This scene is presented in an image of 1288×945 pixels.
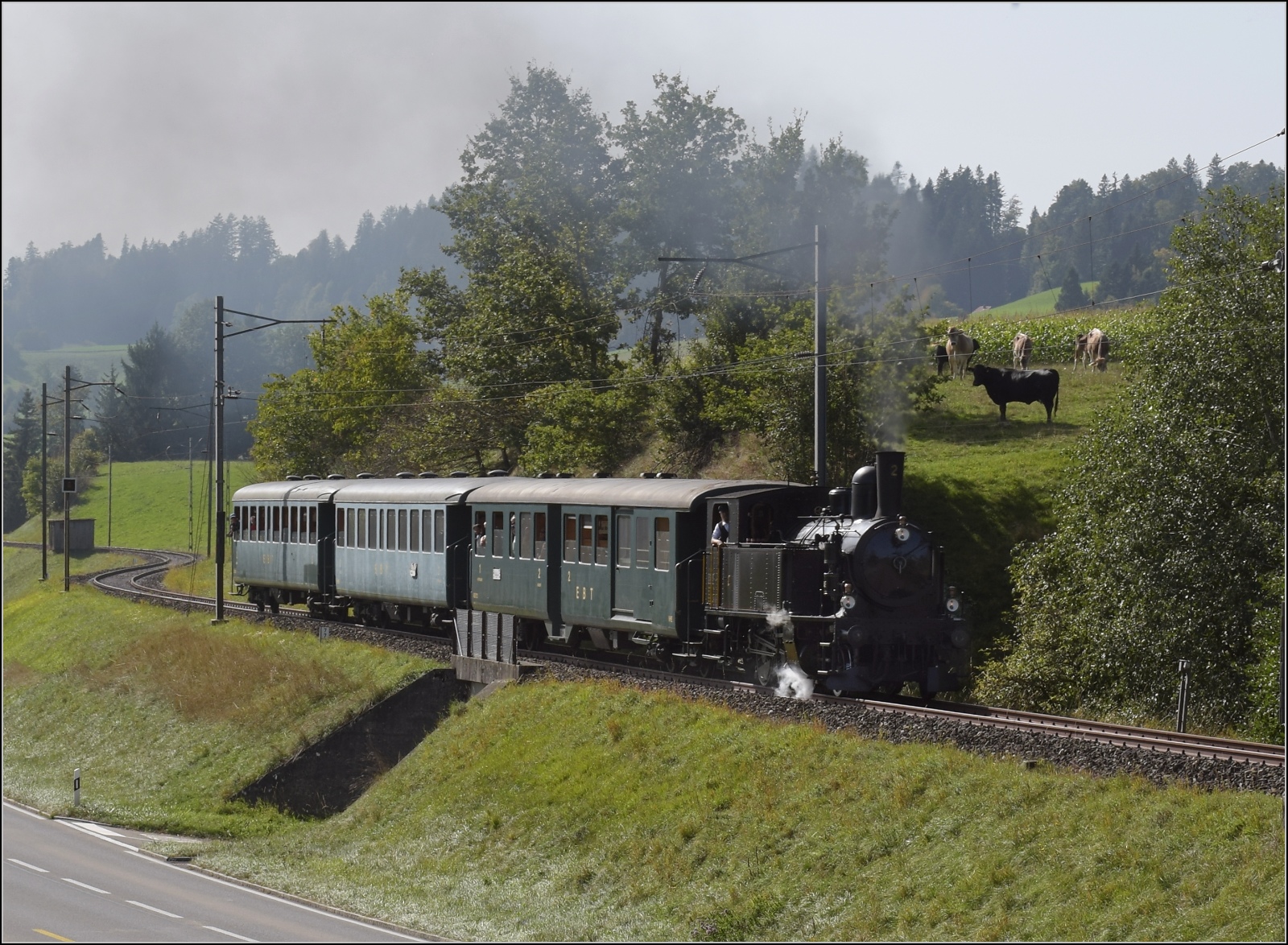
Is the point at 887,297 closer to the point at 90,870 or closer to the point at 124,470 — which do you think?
the point at 90,870

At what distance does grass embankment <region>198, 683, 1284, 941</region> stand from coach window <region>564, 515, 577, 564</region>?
244 centimetres

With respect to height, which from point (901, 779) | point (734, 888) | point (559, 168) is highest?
point (559, 168)

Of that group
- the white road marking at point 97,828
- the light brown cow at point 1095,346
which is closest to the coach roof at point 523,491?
the white road marking at point 97,828

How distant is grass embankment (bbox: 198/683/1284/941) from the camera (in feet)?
44.4

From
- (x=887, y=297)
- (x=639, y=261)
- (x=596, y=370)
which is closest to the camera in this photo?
(x=887, y=297)

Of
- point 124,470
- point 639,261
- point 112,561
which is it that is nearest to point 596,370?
point 639,261

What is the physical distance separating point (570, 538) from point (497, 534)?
2.91 metres

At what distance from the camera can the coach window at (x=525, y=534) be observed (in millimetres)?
26828

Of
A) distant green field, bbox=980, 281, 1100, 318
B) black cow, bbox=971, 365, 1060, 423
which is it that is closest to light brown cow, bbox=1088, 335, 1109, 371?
black cow, bbox=971, 365, 1060, 423

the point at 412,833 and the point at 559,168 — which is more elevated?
the point at 559,168

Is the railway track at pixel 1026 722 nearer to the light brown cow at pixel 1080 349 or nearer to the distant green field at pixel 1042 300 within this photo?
the light brown cow at pixel 1080 349

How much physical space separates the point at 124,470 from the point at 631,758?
4114 inches

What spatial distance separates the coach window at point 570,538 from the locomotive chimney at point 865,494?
6336 millimetres

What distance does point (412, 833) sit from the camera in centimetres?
2333
